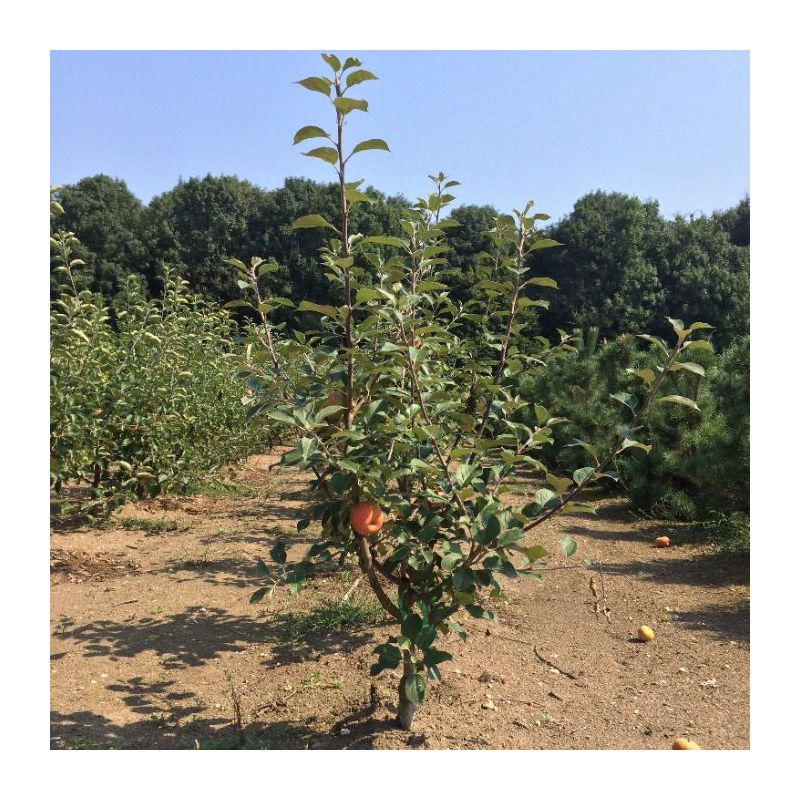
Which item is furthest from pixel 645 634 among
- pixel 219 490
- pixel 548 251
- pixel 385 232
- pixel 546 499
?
pixel 548 251

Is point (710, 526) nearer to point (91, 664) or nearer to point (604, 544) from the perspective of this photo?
point (604, 544)

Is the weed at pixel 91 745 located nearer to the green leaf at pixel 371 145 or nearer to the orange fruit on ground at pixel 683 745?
the orange fruit on ground at pixel 683 745

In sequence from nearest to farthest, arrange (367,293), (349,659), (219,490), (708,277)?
(367,293), (349,659), (219,490), (708,277)

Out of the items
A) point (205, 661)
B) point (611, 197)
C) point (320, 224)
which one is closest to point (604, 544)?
point (205, 661)

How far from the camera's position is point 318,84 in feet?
4.73

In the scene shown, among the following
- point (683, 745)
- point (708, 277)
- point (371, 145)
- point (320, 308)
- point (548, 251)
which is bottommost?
point (683, 745)

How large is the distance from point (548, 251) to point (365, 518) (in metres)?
19.4

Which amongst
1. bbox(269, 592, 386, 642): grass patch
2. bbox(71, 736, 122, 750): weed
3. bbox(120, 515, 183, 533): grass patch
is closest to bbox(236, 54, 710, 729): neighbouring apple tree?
bbox(71, 736, 122, 750): weed

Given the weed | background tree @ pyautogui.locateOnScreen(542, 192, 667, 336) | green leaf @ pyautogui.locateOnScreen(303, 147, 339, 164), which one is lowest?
the weed

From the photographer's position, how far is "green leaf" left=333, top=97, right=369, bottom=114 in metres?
1.43

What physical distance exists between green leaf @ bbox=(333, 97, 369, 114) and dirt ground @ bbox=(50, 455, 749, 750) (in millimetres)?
1610

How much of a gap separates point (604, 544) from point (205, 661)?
2827 millimetres

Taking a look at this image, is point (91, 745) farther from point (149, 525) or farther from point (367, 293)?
point (149, 525)

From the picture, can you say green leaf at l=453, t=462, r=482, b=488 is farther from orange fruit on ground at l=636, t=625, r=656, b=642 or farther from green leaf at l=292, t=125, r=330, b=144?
orange fruit on ground at l=636, t=625, r=656, b=642
